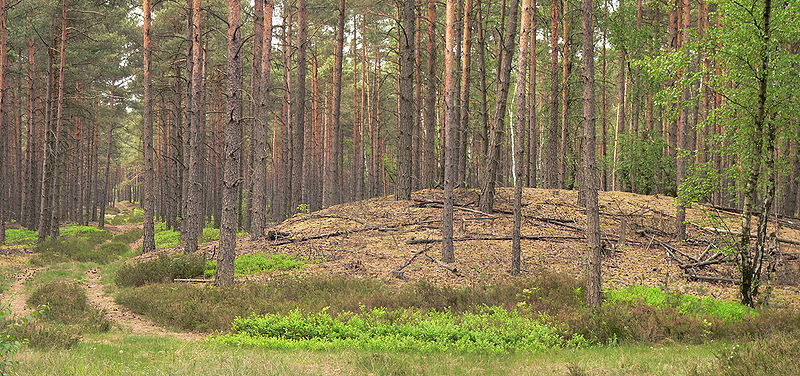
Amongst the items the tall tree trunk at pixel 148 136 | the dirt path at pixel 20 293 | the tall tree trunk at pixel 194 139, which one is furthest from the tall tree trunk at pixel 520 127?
the tall tree trunk at pixel 148 136

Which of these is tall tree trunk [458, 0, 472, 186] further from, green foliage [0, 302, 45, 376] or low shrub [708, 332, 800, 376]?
green foliage [0, 302, 45, 376]

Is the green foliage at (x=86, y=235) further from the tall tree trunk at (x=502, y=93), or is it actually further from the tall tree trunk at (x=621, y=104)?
the tall tree trunk at (x=621, y=104)

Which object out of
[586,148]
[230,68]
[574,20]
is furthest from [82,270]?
[574,20]

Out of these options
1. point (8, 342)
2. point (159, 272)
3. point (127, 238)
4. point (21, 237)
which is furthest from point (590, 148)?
point (21, 237)

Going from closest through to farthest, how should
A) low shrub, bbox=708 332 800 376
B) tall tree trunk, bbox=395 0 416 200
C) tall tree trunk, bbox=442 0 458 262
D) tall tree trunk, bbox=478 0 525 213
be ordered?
Answer: low shrub, bbox=708 332 800 376 → tall tree trunk, bbox=442 0 458 262 → tall tree trunk, bbox=478 0 525 213 → tall tree trunk, bbox=395 0 416 200

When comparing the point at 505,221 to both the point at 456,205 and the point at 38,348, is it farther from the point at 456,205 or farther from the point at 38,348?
the point at 38,348

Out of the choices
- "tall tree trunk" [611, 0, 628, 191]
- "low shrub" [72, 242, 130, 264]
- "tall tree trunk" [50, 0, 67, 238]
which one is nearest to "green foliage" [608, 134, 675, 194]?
"tall tree trunk" [611, 0, 628, 191]

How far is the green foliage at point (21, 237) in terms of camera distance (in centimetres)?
2361

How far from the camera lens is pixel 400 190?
2192 cm

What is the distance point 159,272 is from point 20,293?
124 inches

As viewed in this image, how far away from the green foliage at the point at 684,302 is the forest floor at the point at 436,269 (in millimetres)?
409

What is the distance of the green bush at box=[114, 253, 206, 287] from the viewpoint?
13.7 m

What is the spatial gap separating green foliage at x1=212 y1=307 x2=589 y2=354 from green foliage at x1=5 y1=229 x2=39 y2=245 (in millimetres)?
21290

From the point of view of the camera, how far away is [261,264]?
1426 cm
